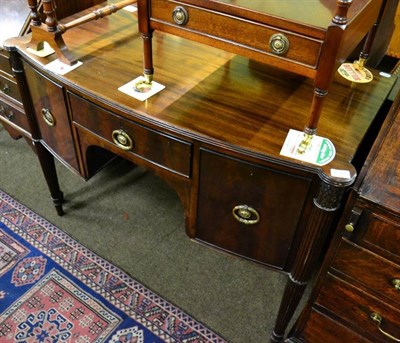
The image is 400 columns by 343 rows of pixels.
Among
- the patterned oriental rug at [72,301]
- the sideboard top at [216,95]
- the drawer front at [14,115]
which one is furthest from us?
the drawer front at [14,115]

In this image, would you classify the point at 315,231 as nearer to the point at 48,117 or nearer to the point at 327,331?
the point at 327,331

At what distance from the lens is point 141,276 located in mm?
1438

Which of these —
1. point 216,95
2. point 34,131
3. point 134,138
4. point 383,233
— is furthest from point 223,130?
point 34,131

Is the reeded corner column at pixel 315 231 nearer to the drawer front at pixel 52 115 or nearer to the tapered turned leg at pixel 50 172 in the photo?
the drawer front at pixel 52 115

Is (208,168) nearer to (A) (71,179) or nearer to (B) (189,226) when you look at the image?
(B) (189,226)

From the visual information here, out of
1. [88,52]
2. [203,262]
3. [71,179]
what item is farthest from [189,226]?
[71,179]

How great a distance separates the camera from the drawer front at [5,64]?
1371 mm

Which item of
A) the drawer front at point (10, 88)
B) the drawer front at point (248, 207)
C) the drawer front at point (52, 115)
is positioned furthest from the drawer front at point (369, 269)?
the drawer front at point (10, 88)

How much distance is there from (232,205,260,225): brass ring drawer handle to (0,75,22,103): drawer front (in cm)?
91

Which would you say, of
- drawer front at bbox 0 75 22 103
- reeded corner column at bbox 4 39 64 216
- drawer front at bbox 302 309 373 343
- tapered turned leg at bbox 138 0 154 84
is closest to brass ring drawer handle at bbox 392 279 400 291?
drawer front at bbox 302 309 373 343

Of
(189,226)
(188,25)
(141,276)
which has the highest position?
(188,25)

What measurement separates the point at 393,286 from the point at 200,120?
54 centimetres

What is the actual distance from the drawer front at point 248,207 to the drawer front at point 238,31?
0.80ft

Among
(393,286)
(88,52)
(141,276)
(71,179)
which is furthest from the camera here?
(71,179)
